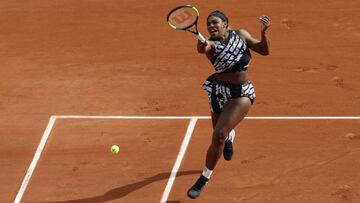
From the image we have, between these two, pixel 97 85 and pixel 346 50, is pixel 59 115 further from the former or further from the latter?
pixel 346 50

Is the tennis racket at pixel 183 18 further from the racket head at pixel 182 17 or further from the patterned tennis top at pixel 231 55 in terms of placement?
the patterned tennis top at pixel 231 55

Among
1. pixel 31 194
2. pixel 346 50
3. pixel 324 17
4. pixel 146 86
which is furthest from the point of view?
pixel 324 17

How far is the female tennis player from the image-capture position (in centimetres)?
1167

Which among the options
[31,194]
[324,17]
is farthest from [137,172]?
[324,17]

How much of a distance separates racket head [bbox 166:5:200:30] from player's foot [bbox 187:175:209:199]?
7.22 feet

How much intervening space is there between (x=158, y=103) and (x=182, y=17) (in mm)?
3639

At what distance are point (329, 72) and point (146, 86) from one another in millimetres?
3389

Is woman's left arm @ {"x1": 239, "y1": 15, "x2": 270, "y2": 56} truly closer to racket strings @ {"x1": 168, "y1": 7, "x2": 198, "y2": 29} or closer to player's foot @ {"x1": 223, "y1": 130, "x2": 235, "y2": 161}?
racket strings @ {"x1": 168, "y1": 7, "x2": 198, "y2": 29}

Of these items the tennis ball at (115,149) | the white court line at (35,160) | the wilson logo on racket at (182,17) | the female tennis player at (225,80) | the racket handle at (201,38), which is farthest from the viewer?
the tennis ball at (115,149)

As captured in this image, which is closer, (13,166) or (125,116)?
(13,166)

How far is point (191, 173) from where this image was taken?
13.0 m

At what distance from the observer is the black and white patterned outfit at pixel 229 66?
11758 mm

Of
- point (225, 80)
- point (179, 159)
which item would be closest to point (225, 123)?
point (225, 80)

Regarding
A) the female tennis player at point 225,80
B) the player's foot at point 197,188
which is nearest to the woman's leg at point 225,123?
the female tennis player at point 225,80
